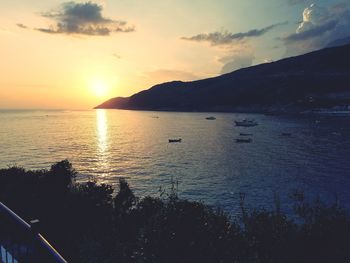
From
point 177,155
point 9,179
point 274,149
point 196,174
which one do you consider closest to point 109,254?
point 9,179

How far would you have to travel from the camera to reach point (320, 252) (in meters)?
21.4

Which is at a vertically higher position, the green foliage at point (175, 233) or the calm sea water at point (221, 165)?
the green foliage at point (175, 233)

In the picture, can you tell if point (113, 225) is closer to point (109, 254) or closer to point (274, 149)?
point (109, 254)

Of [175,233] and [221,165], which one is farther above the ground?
[175,233]

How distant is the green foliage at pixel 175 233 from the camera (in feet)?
67.6

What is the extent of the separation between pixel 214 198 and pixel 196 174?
1746 cm

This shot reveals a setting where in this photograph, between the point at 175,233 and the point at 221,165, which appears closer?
the point at 175,233

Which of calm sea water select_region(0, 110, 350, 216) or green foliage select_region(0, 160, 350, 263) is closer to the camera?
green foliage select_region(0, 160, 350, 263)

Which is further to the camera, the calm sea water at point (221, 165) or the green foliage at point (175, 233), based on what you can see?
the calm sea water at point (221, 165)

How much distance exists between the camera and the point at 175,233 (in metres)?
21.2

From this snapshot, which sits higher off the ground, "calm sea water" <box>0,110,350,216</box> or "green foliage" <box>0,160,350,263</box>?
"green foliage" <box>0,160,350,263</box>

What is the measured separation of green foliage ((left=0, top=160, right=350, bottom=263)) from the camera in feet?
67.6

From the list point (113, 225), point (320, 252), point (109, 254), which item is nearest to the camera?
point (320, 252)

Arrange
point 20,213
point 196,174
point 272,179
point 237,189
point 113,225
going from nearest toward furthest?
point 113,225 < point 20,213 < point 237,189 < point 272,179 < point 196,174
